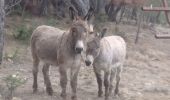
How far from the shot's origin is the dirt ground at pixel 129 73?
966 centimetres

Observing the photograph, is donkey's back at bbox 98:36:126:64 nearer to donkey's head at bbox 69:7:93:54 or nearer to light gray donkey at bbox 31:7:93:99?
light gray donkey at bbox 31:7:93:99

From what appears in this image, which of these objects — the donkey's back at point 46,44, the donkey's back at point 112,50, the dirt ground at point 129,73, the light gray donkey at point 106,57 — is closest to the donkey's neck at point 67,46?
the donkey's back at point 46,44

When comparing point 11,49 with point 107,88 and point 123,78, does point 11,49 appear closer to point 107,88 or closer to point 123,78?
point 123,78

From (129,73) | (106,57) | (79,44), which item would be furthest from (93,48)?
(129,73)

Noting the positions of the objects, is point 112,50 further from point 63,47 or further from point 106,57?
point 63,47

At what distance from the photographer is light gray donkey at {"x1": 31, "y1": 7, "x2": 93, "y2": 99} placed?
7.82 metres

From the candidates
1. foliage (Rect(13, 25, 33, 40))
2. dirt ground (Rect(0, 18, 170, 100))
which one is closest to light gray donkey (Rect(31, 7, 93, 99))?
dirt ground (Rect(0, 18, 170, 100))

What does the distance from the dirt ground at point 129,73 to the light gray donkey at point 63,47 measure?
2.35 feet

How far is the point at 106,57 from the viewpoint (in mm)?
9008

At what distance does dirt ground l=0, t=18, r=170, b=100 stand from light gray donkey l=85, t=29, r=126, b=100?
0.46 metres

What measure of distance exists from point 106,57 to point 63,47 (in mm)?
1214

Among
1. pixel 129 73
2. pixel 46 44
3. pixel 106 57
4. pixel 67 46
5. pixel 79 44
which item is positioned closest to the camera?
pixel 79 44

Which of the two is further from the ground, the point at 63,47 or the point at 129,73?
the point at 63,47

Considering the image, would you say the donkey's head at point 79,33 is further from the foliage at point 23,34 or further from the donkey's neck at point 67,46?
the foliage at point 23,34
